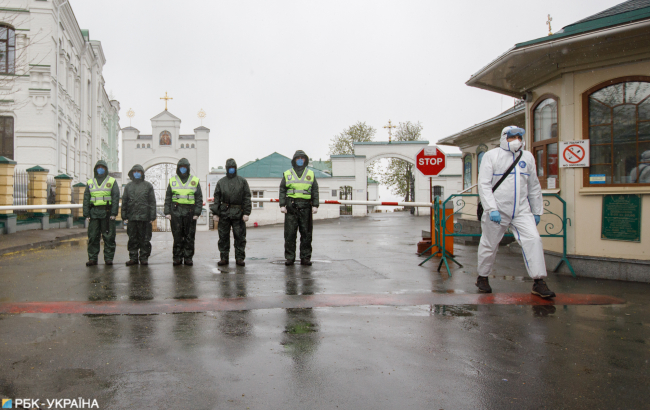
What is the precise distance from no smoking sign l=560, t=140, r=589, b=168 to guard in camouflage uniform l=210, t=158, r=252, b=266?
5375 millimetres

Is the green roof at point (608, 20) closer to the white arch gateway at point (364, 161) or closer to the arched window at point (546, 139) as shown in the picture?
the arched window at point (546, 139)

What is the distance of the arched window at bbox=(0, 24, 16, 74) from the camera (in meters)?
23.4

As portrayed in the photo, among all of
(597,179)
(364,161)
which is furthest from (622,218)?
(364,161)

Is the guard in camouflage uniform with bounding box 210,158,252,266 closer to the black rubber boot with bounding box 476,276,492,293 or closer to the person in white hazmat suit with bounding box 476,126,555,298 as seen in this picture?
the black rubber boot with bounding box 476,276,492,293

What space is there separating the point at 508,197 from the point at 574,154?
2.40 m

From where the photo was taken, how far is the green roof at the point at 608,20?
665cm

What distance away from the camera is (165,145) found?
44188mm

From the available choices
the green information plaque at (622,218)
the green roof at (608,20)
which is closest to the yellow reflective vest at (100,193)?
the green roof at (608,20)

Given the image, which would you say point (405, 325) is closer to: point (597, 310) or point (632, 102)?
point (597, 310)

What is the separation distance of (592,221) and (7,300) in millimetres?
8233

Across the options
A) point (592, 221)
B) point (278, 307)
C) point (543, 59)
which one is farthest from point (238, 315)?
point (543, 59)

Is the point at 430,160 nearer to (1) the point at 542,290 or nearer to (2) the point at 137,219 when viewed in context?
(1) the point at 542,290

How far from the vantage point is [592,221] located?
7.70 meters

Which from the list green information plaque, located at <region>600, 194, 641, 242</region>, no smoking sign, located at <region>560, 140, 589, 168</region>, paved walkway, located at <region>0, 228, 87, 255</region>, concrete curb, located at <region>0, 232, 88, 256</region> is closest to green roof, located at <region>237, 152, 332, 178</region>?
paved walkway, located at <region>0, 228, 87, 255</region>
